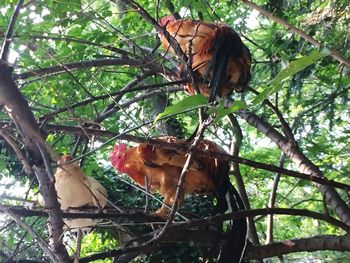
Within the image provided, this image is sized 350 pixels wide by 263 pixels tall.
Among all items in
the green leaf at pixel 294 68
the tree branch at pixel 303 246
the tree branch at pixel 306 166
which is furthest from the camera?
the tree branch at pixel 306 166

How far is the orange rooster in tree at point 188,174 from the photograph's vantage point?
1612 mm

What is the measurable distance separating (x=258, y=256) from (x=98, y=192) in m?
0.80

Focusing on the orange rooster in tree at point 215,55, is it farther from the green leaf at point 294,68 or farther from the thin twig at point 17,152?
the green leaf at point 294,68

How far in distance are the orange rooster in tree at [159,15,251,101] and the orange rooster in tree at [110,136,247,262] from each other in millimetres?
247

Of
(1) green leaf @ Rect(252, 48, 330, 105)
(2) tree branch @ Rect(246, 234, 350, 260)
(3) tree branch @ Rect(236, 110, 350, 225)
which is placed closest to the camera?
(1) green leaf @ Rect(252, 48, 330, 105)

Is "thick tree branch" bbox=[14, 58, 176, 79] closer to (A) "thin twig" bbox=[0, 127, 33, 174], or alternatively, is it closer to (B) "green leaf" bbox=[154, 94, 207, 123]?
(A) "thin twig" bbox=[0, 127, 33, 174]

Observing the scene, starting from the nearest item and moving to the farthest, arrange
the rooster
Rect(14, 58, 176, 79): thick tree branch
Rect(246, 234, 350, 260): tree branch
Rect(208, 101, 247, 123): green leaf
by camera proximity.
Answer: Rect(208, 101, 247, 123): green leaf, the rooster, Rect(14, 58, 176, 79): thick tree branch, Rect(246, 234, 350, 260): tree branch

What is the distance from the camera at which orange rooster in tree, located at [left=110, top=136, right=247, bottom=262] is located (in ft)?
5.29

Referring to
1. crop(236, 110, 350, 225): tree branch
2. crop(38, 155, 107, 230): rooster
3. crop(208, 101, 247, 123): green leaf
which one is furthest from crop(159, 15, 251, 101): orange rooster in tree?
crop(208, 101, 247, 123): green leaf

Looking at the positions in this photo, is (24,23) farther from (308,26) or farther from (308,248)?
(308,26)

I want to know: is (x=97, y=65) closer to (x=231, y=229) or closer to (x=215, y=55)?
(x=215, y=55)

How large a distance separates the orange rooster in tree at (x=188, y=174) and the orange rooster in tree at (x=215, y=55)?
25cm

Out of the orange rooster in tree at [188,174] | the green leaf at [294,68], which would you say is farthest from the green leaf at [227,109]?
the orange rooster in tree at [188,174]

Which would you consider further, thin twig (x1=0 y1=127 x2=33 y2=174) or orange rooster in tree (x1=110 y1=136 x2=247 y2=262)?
orange rooster in tree (x1=110 y1=136 x2=247 y2=262)
